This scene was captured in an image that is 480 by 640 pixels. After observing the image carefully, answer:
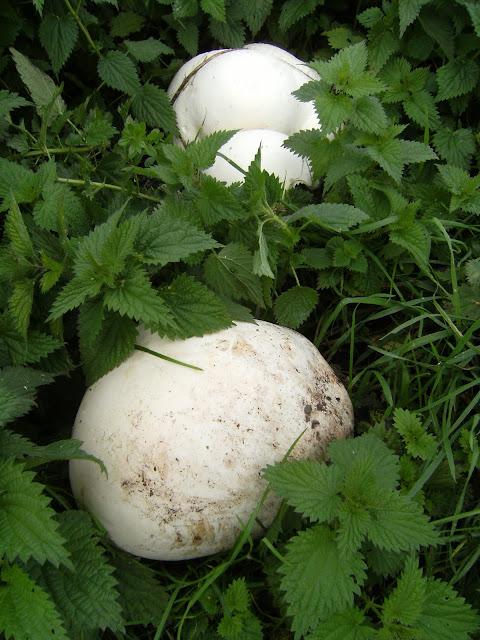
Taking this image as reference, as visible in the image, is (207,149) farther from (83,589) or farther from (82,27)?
(83,589)

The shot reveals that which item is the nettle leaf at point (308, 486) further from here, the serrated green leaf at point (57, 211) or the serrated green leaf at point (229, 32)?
the serrated green leaf at point (229, 32)

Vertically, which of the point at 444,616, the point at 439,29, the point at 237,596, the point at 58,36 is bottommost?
the point at 237,596

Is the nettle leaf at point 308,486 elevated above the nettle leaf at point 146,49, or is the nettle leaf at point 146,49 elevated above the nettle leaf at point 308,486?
the nettle leaf at point 146,49

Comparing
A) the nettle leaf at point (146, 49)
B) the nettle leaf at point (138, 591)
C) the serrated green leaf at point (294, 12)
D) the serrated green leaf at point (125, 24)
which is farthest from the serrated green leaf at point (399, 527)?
the serrated green leaf at point (125, 24)

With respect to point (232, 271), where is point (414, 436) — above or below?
below

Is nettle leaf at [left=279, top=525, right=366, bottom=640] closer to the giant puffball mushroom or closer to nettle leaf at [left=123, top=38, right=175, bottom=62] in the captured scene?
the giant puffball mushroom

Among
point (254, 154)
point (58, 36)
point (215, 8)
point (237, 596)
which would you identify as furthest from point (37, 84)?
point (237, 596)

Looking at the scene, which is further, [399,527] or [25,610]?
[399,527]
